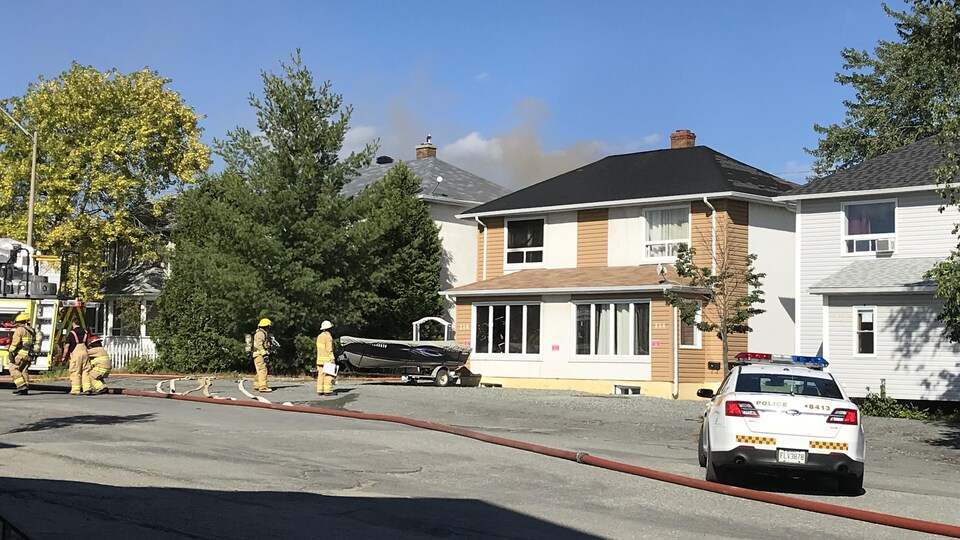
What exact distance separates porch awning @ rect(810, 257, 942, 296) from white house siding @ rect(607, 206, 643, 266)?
22.8ft

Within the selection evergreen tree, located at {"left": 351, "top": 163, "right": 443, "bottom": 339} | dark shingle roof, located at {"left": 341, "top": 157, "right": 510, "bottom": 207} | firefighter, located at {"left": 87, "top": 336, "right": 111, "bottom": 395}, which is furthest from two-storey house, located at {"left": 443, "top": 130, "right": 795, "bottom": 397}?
firefighter, located at {"left": 87, "top": 336, "right": 111, "bottom": 395}

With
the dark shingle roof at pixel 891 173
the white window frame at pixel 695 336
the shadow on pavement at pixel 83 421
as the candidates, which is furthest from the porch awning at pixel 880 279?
the shadow on pavement at pixel 83 421

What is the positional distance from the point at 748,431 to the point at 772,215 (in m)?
23.0

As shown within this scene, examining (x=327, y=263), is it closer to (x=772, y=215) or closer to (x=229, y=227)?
(x=229, y=227)

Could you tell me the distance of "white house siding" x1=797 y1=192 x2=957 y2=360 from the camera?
2820 centimetres

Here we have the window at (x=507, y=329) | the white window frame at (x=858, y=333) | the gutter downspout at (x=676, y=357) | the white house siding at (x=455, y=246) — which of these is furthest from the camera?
the white house siding at (x=455, y=246)

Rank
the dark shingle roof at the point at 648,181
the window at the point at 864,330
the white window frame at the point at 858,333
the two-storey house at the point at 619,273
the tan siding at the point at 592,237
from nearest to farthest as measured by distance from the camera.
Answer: the white window frame at the point at 858,333 < the window at the point at 864,330 < the two-storey house at the point at 619,273 < the dark shingle roof at the point at 648,181 < the tan siding at the point at 592,237

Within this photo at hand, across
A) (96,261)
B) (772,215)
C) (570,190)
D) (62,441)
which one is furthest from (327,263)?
(62,441)

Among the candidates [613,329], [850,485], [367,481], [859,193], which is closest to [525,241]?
[613,329]

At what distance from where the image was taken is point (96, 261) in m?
41.0

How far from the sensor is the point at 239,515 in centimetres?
982

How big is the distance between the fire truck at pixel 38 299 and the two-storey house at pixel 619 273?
11.8m

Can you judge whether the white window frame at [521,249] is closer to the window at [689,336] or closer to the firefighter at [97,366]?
the window at [689,336]

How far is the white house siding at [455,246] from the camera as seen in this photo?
137 ft
